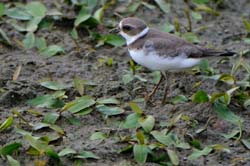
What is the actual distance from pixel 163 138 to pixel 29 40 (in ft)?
8.28

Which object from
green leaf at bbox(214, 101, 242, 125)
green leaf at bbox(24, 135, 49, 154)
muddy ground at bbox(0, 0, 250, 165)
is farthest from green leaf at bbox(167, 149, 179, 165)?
green leaf at bbox(24, 135, 49, 154)

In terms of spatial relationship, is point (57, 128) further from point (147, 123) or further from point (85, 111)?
point (147, 123)

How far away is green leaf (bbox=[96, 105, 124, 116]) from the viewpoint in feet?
23.8

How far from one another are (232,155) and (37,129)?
5.79ft

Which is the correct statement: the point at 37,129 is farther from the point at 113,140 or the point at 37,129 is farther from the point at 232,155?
the point at 232,155

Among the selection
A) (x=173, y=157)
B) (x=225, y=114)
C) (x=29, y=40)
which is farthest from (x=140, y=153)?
(x=29, y=40)

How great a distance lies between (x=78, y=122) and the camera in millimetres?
7145

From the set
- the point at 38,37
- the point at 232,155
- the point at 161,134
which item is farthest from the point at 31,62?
the point at 232,155

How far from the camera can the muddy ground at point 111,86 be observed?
264 inches

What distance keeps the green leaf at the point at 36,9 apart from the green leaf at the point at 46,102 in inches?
69.2

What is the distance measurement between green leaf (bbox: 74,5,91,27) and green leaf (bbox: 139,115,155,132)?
2202 mm

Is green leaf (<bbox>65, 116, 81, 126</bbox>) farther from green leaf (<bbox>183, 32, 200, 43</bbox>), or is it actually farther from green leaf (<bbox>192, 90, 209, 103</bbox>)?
green leaf (<bbox>183, 32, 200, 43</bbox>)

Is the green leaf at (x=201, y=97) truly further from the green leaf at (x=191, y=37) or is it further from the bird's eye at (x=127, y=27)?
the green leaf at (x=191, y=37)

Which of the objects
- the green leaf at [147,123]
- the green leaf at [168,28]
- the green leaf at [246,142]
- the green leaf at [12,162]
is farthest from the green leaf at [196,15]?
the green leaf at [12,162]
